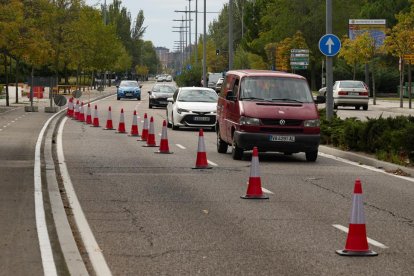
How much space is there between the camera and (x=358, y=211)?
953 centimetres

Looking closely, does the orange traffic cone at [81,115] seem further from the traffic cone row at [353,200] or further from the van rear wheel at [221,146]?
the van rear wheel at [221,146]

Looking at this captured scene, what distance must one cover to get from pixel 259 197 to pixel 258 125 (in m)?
6.68

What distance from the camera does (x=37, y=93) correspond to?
236 feet

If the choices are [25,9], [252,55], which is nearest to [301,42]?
[252,55]

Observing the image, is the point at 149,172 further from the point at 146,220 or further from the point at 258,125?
the point at 146,220

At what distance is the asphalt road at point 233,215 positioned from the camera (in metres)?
9.15

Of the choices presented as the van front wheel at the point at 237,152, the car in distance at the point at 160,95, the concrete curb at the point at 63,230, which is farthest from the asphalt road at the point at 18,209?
the car in distance at the point at 160,95

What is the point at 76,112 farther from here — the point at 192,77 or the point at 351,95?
the point at 192,77

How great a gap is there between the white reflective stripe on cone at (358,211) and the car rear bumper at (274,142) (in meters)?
11.1

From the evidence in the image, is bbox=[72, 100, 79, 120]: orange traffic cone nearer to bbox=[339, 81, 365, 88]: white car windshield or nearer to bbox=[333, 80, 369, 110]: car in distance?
bbox=[333, 80, 369, 110]: car in distance

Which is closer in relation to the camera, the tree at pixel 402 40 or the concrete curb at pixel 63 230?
the concrete curb at pixel 63 230

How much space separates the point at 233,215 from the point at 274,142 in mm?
8370

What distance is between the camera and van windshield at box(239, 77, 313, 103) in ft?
71.4

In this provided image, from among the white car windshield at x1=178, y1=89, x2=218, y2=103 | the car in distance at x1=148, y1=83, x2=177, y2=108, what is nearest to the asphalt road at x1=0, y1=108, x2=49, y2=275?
the white car windshield at x1=178, y1=89, x2=218, y2=103
